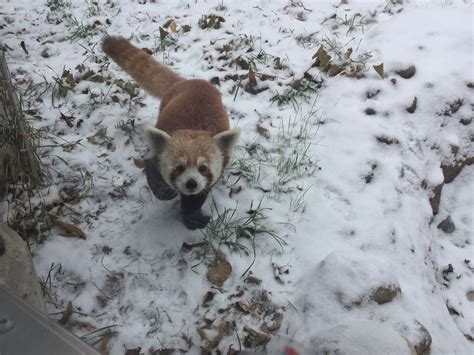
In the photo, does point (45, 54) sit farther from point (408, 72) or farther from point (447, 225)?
point (447, 225)

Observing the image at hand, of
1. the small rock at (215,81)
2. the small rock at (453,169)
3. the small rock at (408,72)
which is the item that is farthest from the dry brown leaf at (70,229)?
the small rock at (408,72)

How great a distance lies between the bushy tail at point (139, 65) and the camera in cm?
325

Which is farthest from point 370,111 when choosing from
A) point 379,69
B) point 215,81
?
point 215,81

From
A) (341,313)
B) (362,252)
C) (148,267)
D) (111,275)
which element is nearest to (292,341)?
(341,313)

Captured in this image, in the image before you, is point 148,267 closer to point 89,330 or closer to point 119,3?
point 89,330

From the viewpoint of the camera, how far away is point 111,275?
2.32 m

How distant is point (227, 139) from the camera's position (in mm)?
2459

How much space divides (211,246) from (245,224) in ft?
0.98

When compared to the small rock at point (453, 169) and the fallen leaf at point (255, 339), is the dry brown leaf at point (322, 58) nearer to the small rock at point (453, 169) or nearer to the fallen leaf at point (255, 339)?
the small rock at point (453, 169)

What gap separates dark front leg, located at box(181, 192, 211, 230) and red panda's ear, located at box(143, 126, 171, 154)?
15.8 inches

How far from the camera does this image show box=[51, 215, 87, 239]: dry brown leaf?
251 centimetres

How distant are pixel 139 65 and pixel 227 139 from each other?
1360 millimetres

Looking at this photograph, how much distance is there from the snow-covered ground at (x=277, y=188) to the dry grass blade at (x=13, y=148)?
0.18m

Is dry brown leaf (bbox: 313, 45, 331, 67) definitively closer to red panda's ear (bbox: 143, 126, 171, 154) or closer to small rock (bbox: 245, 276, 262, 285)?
red panda's ear (bbox: 143, 126, 171, 154)
